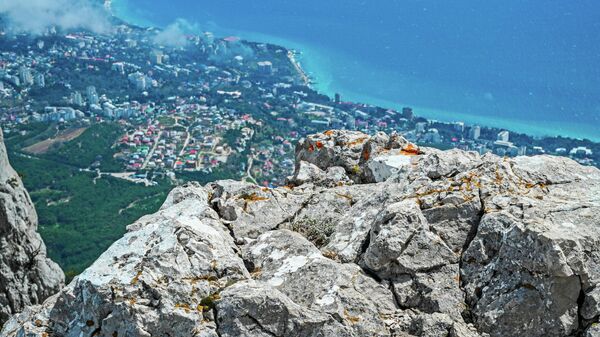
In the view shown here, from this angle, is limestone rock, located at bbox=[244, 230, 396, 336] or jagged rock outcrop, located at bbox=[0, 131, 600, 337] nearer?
jagged rock outcrop, located at bbox=[0, 131, 600, 337]

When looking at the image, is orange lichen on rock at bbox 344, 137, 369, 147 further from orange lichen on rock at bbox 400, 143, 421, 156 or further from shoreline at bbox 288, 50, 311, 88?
shoreline at bbox 288, 50, 311, 88

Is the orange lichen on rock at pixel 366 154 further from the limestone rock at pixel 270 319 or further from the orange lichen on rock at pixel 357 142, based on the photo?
the limestone rock at pixel 270 319

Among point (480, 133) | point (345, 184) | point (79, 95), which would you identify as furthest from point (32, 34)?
point (345, 184)

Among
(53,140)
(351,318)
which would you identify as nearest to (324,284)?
(351,318)

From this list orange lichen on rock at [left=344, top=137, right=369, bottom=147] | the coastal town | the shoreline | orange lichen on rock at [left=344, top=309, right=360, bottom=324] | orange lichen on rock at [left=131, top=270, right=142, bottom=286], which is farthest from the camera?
the shoreline

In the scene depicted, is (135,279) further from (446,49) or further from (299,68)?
(446,49)

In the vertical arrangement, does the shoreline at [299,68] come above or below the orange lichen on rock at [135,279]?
above

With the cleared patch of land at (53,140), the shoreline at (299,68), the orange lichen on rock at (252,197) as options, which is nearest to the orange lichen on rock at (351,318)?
the orange lichen on rock at (252,197)

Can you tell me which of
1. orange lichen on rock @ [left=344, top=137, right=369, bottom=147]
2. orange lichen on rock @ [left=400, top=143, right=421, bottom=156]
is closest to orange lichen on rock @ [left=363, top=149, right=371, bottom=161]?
orange lichen on rock @ [left=344, top=137, right=369, bottom=147]
